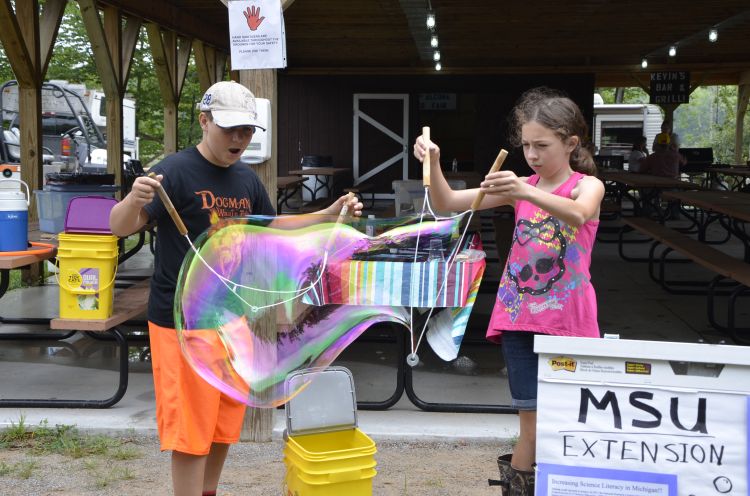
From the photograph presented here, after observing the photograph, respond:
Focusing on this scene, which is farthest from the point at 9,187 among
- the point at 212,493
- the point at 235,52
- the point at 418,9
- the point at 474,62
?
the point at 474,62

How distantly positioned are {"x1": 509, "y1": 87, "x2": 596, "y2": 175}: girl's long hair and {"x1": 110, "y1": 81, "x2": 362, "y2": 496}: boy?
0.88 meters

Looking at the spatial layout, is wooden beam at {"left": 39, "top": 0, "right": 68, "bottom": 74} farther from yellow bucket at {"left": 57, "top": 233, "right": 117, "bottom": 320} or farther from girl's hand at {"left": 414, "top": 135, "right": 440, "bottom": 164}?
girl's hand at {"left": 414, "top": 135, "right": 440, "bottom": 164}

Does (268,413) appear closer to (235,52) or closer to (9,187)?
(235,52)

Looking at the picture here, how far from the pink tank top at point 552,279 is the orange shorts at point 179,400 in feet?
3.27

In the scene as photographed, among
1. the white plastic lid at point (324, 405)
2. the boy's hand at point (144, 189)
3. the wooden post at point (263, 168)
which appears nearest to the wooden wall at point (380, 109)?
the wooden post at point (263, 168)

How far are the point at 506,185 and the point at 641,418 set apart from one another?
0.73 m

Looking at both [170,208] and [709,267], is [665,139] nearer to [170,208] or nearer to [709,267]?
[709,267]

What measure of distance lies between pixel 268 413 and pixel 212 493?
1335mm

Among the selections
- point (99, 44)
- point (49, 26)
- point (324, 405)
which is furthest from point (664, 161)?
point (324, 405)

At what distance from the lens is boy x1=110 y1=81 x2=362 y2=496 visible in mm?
2820

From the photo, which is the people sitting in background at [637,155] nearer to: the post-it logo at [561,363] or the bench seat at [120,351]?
the bench seat at [120,351]

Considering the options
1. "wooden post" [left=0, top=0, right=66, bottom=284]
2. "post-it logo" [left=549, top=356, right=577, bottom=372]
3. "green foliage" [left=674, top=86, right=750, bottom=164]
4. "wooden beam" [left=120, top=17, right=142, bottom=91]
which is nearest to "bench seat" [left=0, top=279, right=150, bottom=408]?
"post-it logo" [left=549, top=356, right=577, bottom=372]

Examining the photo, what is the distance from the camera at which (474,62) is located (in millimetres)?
15648

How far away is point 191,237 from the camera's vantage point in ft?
9.51
